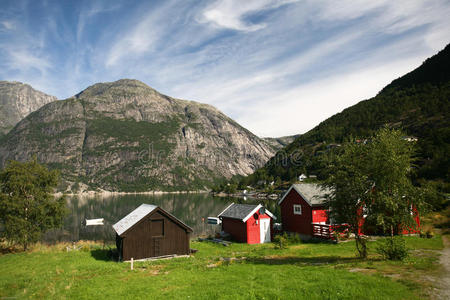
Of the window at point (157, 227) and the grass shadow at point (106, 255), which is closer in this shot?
the window at point (157, 227)

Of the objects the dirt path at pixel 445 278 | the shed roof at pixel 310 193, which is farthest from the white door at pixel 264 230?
the dirt path at pixel 445 278

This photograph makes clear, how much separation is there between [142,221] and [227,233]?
657 inches

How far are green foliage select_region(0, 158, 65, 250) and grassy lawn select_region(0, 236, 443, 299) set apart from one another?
875cm

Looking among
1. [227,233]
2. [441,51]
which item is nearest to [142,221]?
[227,233]

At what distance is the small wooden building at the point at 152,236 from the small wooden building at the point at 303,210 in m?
15.6

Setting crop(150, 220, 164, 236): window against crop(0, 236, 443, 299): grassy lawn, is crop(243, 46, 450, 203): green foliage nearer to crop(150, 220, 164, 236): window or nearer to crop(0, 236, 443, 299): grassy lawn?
crop(0, 236, 443, 299): grassy lawn

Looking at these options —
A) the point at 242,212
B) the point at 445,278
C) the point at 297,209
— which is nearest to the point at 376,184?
the point at 445,278

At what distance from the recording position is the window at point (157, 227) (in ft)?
94.4

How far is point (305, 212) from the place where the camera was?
3706cm

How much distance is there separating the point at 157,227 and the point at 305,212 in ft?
61.8

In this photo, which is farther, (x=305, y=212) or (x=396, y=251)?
(x=305, y=212)

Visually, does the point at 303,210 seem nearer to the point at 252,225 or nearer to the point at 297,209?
the point at 297,209

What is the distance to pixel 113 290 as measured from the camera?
630 inches

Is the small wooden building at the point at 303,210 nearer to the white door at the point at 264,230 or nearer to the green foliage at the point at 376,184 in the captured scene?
the white door at the point at 264,230
